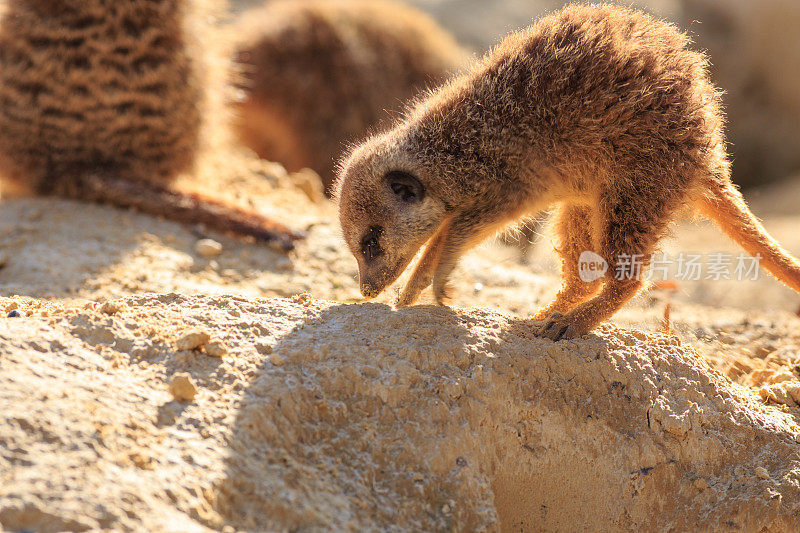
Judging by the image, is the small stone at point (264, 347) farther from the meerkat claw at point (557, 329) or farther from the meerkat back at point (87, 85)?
the meerkat back at point (87, 85)

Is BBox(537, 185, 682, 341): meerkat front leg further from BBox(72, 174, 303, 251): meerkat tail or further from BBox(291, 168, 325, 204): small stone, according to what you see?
BBox(291, 168, 325, 204): small stone

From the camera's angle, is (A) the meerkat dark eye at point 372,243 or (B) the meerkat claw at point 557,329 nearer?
(B) the meerkat claw at point 557,329

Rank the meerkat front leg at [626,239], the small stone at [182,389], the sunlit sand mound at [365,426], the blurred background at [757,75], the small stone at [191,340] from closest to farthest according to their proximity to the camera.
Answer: the sunlit sand mound at [365,426], the small stone at [182,389], the small stone at [191,340], the meerkat front leg at [626,239], the blurred background at [757,75]

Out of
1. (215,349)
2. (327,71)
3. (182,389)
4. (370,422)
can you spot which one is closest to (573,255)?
(370,422)

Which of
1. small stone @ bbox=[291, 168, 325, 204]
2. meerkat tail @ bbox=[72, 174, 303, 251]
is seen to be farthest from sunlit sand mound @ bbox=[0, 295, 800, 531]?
small stone @ bbox=[291, 168, 325, 204]

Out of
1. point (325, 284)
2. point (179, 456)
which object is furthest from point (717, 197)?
point (179, 456)

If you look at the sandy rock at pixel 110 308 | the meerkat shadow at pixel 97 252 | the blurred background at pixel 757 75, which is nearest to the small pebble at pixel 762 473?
the sandy rock at pixel 110 308

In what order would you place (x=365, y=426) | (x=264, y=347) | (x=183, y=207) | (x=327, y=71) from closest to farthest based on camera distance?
1. (x=365, y=426)
2. (x=264, y=347)
3. (x=183, y=207)
4. (x=327, y=71)

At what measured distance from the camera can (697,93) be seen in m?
2.50

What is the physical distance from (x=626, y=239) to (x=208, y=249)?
2.09 metres

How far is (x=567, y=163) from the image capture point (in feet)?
8.24

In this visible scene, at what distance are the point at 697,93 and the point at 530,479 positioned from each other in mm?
1476

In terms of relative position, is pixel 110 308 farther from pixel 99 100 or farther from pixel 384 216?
pixel 99 100

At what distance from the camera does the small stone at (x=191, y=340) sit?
1839 mm
